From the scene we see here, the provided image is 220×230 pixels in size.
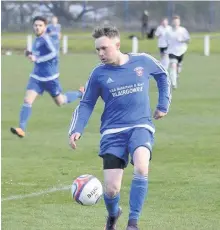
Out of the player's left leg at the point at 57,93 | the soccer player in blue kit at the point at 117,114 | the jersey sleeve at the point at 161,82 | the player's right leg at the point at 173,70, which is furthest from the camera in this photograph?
the player's right leg at the point at 173,70

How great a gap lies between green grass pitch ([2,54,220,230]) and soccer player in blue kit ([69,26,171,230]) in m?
0.72

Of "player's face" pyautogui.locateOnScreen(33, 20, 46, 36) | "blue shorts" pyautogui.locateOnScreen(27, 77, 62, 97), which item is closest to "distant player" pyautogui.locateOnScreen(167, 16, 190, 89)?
"blue shorts" pyautogui.locateOnScreen(27, 77, 62, 97)

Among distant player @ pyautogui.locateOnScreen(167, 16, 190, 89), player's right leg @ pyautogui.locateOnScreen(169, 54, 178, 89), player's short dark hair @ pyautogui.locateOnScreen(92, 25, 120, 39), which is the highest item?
player's short dark hair @ pyautogui.locateOnScreen(92, 25, 120, 39)

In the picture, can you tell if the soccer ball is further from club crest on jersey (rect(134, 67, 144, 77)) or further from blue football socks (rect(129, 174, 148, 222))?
club crest on jersey (rect(134, 67, 144, 77))

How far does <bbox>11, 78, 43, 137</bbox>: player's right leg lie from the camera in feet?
56.4

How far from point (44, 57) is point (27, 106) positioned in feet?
4.57

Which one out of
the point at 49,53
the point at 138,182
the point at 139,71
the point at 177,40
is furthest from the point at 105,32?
the point at 177,40

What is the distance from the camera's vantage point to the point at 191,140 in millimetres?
16172

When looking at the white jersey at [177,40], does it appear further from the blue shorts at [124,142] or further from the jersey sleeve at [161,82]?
the blue shorts at [124,142]

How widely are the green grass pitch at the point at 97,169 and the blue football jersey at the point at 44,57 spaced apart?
1.10 meters

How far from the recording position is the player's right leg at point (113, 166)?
884 centimetres

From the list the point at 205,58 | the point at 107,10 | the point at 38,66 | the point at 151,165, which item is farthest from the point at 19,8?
the point at 151,165

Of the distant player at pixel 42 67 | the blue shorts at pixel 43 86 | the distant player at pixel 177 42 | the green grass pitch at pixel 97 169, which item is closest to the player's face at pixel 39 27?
the distant player at pixel 42 67

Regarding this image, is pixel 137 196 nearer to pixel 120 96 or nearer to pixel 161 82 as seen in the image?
pixel 120 96
